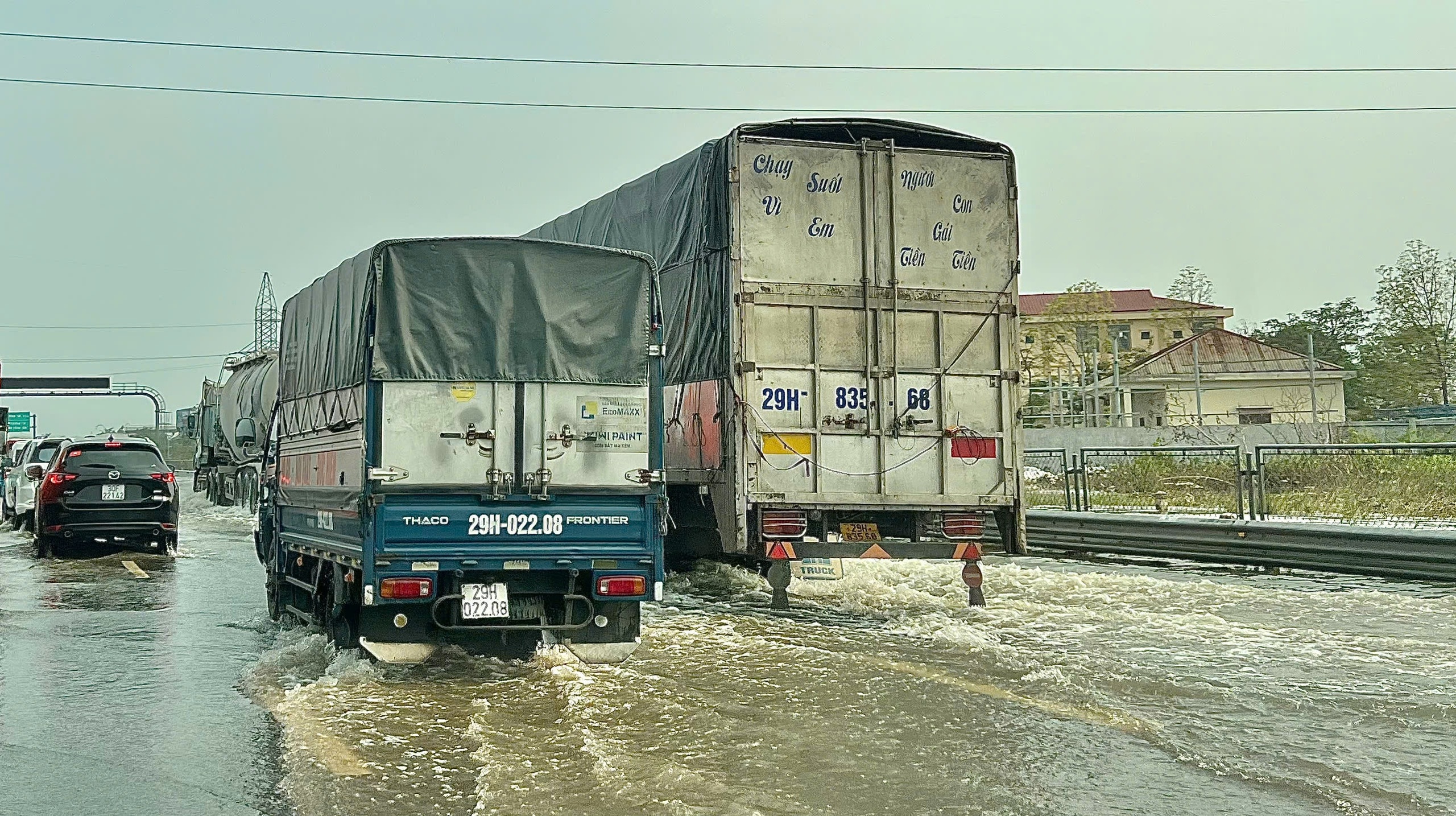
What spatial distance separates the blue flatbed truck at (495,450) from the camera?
8.82m

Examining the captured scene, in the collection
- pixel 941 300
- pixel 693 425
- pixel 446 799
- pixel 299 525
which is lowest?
pixel 446 799

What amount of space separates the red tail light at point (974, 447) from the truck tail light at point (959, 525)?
1.65 feet

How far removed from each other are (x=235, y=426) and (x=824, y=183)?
12.7m

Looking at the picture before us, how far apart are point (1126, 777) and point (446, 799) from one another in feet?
9.96

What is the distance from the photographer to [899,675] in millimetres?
9359

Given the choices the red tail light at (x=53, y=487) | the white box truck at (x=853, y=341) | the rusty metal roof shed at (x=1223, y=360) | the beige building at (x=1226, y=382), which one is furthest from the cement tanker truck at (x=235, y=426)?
the rusty metal roof shed at (x=1223, y=360)

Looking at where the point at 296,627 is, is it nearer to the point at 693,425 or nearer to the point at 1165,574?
the point at 693,425

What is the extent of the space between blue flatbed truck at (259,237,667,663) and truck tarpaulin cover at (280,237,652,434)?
12mm

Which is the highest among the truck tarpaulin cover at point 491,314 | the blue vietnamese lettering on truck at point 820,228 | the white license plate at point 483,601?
the blue vietnamese lettering on truck at point 820,228

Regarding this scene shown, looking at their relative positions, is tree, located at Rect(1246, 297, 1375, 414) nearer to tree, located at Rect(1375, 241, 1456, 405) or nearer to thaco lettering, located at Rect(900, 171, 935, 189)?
tree, located at Rect(1375, 241, 1456, 405)

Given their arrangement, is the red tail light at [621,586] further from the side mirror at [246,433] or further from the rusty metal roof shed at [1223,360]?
the rusty metal roof shed at [1223,360]

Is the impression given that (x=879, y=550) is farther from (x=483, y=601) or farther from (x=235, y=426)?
(x=235, y=426)

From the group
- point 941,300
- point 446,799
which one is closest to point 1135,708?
point 446,799

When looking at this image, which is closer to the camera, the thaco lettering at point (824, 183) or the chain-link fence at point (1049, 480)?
the thaco lettering at point (824, 183)
